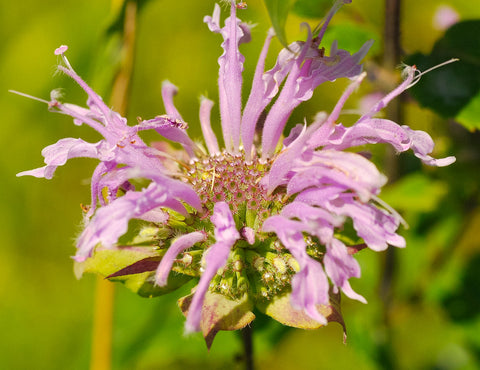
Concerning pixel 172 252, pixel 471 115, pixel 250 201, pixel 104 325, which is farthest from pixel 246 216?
pixel 104 325

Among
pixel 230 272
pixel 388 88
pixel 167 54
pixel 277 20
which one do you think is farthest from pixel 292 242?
pixel 167 54

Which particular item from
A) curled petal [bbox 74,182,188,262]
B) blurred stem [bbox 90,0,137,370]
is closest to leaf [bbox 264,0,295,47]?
curled petal [bbox 74,182,188,262]

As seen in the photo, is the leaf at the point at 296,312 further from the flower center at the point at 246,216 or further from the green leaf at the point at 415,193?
the green leaf at the point at 415,193

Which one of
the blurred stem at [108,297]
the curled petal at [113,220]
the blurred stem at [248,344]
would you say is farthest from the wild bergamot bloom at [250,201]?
the blurred stem at [108,297]

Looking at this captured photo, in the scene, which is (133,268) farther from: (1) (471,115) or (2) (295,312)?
(1) (471,115)

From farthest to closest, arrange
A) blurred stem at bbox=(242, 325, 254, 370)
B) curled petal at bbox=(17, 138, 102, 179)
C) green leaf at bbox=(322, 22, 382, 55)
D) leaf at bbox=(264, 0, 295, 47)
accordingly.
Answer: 1. green leaf at bbox=(322, 22, 382, 55)
2. blurred stem at bbox=(242, 325, 254, 370)
3. curled petal at bbox=(17, 138, 102, 179)
4. leaf at bbox=(264, 0, 295, 47)

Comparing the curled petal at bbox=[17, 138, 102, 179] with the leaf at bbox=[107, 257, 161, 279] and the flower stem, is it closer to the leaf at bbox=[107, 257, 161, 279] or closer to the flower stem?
the leaf at bbox=[107, 257, 161, 279]
